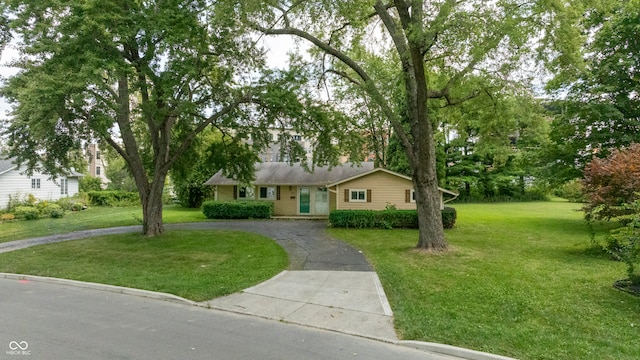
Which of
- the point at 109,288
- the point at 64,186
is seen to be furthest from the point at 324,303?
the point at 64,186

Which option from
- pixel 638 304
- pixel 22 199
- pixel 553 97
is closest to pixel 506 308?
pixel 638 304

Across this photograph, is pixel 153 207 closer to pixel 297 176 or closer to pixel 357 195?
pixel 357 195

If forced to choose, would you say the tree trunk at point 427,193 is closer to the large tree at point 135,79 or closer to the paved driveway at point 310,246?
the paved driveway at point 310,246

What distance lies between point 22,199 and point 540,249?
33179 mm

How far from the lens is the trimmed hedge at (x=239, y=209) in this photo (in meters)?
23.3

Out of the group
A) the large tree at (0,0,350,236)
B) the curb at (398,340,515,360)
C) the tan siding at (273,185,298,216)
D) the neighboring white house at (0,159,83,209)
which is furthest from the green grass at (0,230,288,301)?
the neighboring white house at (0,159,83,209)

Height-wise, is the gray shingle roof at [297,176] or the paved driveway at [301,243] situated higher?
the gray shingle roof at [297,176]

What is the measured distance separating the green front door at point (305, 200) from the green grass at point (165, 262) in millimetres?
9586

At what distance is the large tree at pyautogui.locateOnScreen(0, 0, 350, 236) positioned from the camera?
34.7ft

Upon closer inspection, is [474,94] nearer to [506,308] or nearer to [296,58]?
[296,58]

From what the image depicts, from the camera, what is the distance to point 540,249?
12.5 meters

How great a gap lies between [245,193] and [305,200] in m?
4.51

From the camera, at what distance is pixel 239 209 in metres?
23.5

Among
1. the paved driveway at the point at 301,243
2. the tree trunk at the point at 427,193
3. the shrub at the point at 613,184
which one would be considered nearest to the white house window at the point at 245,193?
the paved driveway at the point at 301,243
